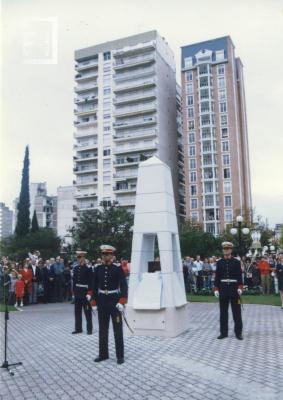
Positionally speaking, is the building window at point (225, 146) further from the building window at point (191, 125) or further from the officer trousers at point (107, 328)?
the officer trousers at point (107, 328)

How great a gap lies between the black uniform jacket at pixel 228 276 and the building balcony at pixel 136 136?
6776cm

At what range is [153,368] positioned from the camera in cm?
762

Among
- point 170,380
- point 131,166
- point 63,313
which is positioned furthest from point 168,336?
point 131,166

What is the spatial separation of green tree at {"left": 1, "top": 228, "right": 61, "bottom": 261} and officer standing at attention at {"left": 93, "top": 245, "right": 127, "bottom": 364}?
53888 millimetres

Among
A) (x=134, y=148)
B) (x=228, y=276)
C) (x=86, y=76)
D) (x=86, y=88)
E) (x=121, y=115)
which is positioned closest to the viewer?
(x=228, y=276)

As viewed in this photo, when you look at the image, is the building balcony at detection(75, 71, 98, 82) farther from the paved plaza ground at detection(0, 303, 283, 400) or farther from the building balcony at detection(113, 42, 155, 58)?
the paved plaza ground at detection(0, 303, 283, 400)

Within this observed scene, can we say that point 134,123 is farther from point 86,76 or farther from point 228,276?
point 228,276

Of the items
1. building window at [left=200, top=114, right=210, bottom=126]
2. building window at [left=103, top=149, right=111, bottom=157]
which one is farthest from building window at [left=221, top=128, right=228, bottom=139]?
building window at [left=103, top=149, right=111, bottom=157]

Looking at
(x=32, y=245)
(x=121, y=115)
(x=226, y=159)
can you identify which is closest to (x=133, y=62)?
(x=121, y=115)

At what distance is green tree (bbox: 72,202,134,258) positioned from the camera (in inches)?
1657

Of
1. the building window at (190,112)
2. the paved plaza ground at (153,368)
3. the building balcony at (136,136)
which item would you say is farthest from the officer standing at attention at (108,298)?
the building window at (190,112)

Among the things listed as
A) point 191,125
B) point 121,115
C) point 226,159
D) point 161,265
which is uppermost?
point 121,115

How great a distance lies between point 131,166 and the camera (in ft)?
257

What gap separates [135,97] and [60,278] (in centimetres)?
6263
